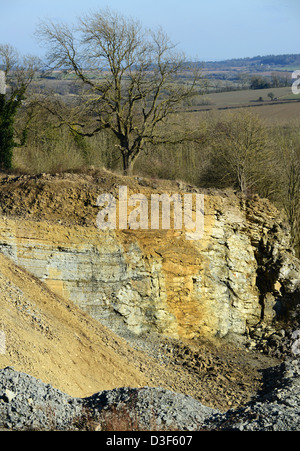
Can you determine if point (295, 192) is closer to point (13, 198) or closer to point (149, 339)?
point (149, 339)

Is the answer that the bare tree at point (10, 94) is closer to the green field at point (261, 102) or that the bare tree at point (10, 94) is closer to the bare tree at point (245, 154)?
the bare tree at point (245, 154)

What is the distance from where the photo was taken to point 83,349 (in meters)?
12.6

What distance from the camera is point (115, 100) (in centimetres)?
2628

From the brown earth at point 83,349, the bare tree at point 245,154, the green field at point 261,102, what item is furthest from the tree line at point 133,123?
the green field at point 261,102

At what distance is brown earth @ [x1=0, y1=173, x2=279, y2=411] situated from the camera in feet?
36.6

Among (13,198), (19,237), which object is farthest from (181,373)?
(13,198)

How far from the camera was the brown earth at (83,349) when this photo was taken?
11.1 metres

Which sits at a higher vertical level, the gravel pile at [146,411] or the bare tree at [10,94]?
the bare tree at [10,94]

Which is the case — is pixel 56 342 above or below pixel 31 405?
below

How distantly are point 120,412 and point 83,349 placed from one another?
382 centimetres

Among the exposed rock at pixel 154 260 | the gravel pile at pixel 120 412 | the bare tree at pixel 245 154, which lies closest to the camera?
the gravel pile at pixel 120 412

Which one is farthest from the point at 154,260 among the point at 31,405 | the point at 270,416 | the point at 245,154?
the point at 245,154

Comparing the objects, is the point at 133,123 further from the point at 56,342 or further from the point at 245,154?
the point at 56,342

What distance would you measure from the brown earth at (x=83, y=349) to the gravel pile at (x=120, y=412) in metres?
1.33
